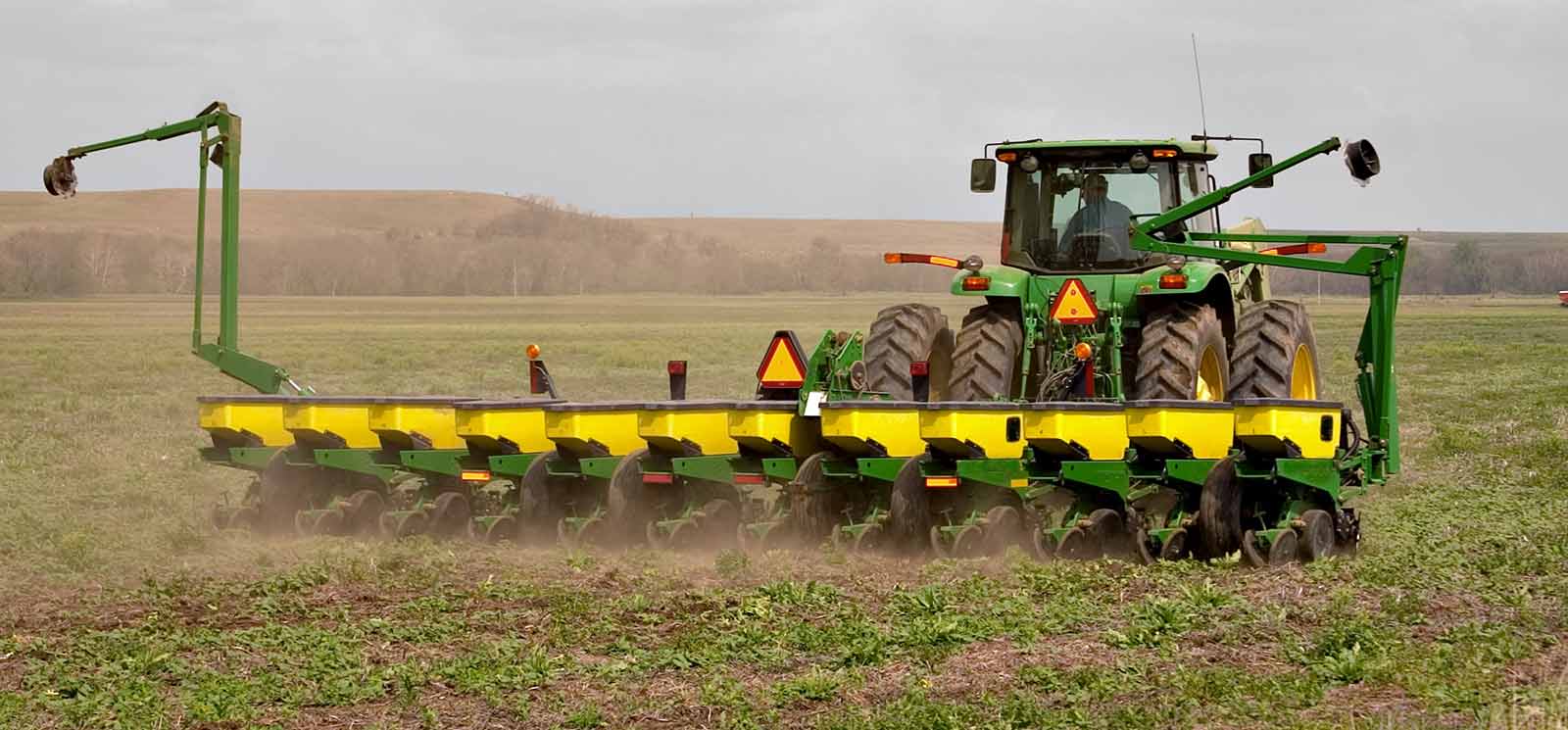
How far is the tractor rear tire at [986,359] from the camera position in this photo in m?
11.8

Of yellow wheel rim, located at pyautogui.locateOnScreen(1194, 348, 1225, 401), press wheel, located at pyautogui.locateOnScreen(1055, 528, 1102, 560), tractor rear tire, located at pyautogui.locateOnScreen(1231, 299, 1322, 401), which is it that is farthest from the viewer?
yellow wheel rim, located at pyautogui.locateOnScreen(1194, 348, 1225, 401)

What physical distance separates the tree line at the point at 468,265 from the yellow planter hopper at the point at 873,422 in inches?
2189

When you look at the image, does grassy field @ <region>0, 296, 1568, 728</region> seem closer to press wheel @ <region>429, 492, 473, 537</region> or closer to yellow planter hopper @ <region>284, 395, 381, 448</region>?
press wheel @ <region>429, 492, 473, 537</region>

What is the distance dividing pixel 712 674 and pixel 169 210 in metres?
98.0

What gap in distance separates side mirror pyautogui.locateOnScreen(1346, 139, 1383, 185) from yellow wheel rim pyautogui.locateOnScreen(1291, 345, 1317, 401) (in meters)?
2.03

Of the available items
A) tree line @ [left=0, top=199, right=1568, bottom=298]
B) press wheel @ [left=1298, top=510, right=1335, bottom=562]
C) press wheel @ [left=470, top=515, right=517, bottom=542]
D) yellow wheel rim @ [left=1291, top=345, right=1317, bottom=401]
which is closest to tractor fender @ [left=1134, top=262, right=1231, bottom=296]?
yellow wheel rim @ [left=1291, top=345, right=1317, bottom=401]

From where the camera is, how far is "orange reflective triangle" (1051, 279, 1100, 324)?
11570 mm

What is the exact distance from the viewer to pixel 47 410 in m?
22.9

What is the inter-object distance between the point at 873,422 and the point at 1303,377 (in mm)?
3704

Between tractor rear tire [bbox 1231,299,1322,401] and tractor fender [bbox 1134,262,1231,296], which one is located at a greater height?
tractor fender [bbox 1134,262,1231,296]

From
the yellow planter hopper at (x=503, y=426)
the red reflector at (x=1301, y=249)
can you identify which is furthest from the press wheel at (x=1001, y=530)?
the yellow planter hopper at (x=503, y=426)

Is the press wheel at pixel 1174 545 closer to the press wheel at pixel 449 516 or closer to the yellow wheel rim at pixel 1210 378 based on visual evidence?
the yellow wheel rim at pixel 1210 378

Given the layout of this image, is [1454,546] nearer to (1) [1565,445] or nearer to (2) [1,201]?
(1) [1565,445]

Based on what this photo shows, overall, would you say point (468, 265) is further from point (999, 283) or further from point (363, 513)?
point (999, 283)
